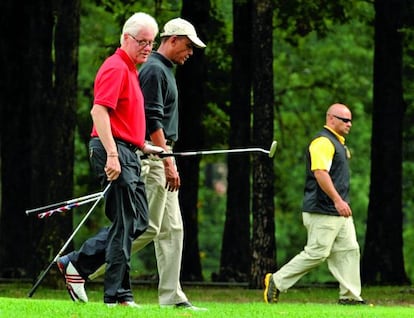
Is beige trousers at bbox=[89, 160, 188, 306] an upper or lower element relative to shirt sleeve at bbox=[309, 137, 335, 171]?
lower

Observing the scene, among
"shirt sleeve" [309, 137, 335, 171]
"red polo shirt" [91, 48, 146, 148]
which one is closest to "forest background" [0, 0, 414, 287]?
"shirt sleeve" [309, 137, 335, 171]

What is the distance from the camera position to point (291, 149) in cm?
4175

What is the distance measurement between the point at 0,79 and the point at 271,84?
766 centimetres

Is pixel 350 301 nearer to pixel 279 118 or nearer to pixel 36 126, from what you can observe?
pixel 36 126

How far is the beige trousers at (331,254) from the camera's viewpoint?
16.8 m

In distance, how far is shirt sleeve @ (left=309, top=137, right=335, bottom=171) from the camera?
1673 cm

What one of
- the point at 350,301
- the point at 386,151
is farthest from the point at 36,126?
the point at 350,301

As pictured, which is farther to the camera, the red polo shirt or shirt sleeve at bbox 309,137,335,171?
shirt sleeve at bbox 309,137,335,171

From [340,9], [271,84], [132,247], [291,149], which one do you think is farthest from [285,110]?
[132,247]

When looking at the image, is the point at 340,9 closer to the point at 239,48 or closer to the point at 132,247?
the point at 239,48

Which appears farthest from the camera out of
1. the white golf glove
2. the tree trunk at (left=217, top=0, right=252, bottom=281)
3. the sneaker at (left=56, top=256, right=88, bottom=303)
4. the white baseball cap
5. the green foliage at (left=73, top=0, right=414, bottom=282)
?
the green foliage at (left=73, top=0, right=414, bottom=282)

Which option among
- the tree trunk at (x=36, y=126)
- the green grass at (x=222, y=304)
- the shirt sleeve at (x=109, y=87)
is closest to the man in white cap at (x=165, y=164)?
the green grass at (x=222, y=304)

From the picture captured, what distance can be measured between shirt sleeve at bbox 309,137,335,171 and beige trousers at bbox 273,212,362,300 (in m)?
0.55

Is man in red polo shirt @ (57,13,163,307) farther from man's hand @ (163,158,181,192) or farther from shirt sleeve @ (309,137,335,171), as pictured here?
shirt sleeve @ (309,137,335,171)
